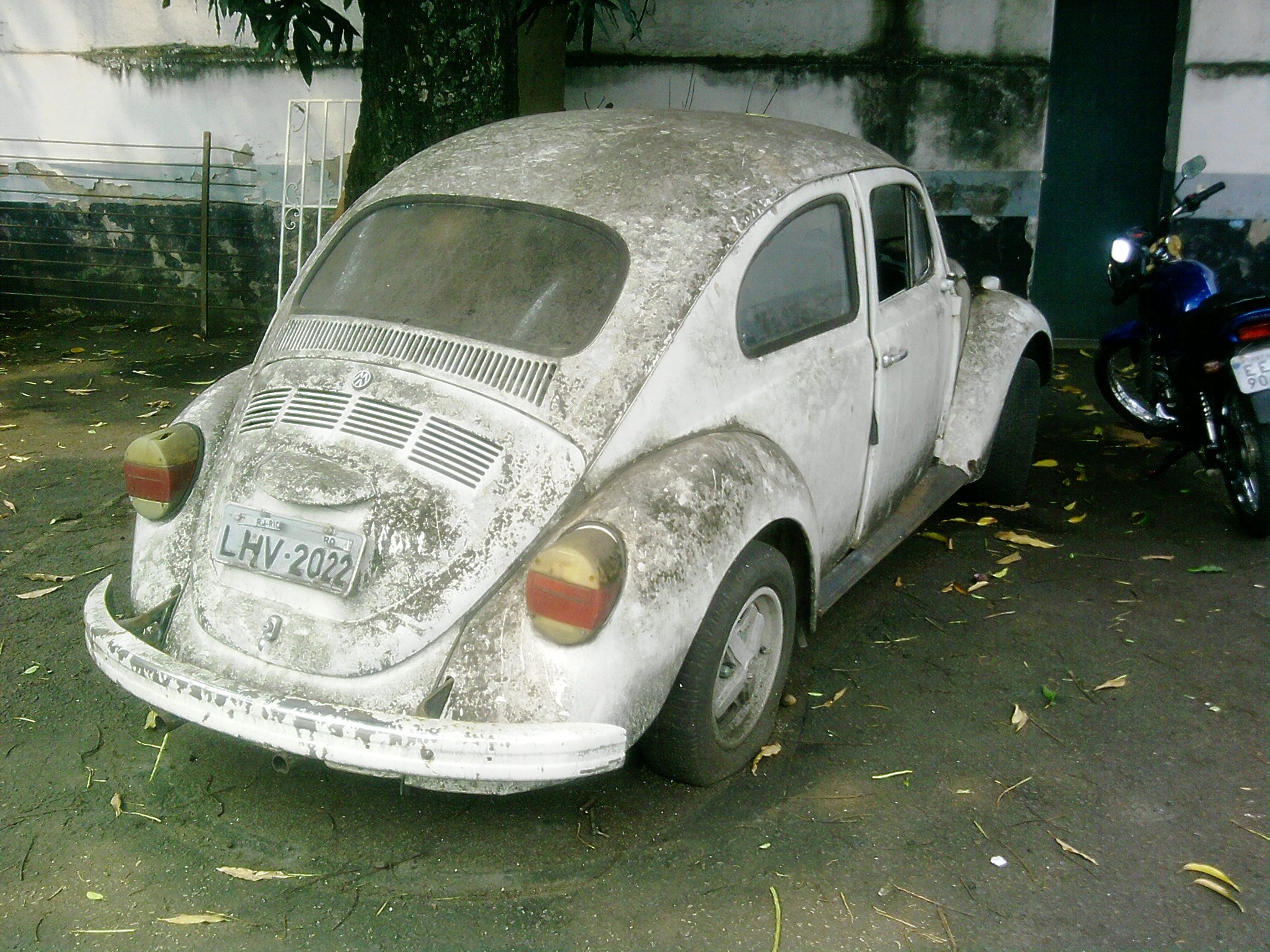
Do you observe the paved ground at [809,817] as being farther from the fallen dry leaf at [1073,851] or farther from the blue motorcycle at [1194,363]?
the blue motorcycle at [1194,363]

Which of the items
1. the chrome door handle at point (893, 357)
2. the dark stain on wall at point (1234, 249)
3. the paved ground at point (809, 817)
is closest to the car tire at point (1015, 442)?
the paved ground at point (809, 817)

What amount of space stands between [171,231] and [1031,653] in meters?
8.16

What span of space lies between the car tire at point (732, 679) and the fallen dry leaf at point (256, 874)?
38.1 inches

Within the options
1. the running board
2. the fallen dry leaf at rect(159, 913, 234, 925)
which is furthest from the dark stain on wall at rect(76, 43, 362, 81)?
the fallen dry leaf at rect(159, 913, 234, 925)

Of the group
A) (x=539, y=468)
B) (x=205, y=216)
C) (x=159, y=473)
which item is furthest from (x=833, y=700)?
(x=205, y=216)

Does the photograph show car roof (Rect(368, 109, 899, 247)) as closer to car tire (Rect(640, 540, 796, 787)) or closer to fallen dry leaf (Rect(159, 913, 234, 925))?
car tire (Rect(640, 540, 796, 787))

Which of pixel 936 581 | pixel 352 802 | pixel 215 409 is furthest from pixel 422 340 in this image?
pixel 936 581

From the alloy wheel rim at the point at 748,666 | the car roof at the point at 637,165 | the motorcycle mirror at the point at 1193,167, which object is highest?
the motorcycle mirror at the point at 1193,167

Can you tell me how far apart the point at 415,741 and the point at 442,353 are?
1138mm

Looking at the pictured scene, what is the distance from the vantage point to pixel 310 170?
9.38 metres

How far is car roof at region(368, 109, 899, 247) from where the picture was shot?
3506 mm

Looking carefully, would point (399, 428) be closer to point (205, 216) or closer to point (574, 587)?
point (574, 587)

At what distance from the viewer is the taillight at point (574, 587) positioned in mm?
2730

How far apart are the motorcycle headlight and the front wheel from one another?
1071mm
